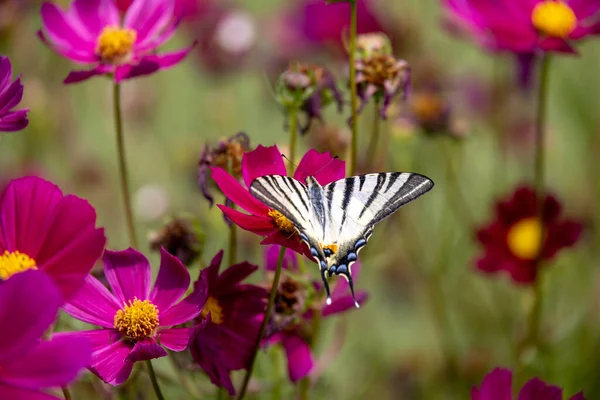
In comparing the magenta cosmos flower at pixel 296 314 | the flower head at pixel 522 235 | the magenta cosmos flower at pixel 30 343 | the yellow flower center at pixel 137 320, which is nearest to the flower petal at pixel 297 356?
the magenta cosmos flower at pixel 296 314

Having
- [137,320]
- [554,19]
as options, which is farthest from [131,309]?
[554,19]

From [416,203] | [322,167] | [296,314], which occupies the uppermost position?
[322,167]

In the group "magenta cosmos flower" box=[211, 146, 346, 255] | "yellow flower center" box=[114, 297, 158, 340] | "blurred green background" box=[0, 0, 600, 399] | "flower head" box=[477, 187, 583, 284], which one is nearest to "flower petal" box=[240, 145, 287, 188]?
"magenta cosmos flower" box=[211, 146, 346, 255]

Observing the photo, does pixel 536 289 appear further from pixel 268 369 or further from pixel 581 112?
pixel 581 112

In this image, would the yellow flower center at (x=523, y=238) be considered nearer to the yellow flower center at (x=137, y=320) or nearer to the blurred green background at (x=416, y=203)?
the blurred green background at (x=416, y=203)

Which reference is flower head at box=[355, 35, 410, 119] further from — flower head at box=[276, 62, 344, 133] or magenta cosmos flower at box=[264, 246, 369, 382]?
magenta cosmos flower at box=[264, 246, 369, 382]

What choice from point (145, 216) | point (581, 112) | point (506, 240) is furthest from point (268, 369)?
point (581, 112)

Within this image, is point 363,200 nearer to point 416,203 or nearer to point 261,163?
point 261,163
